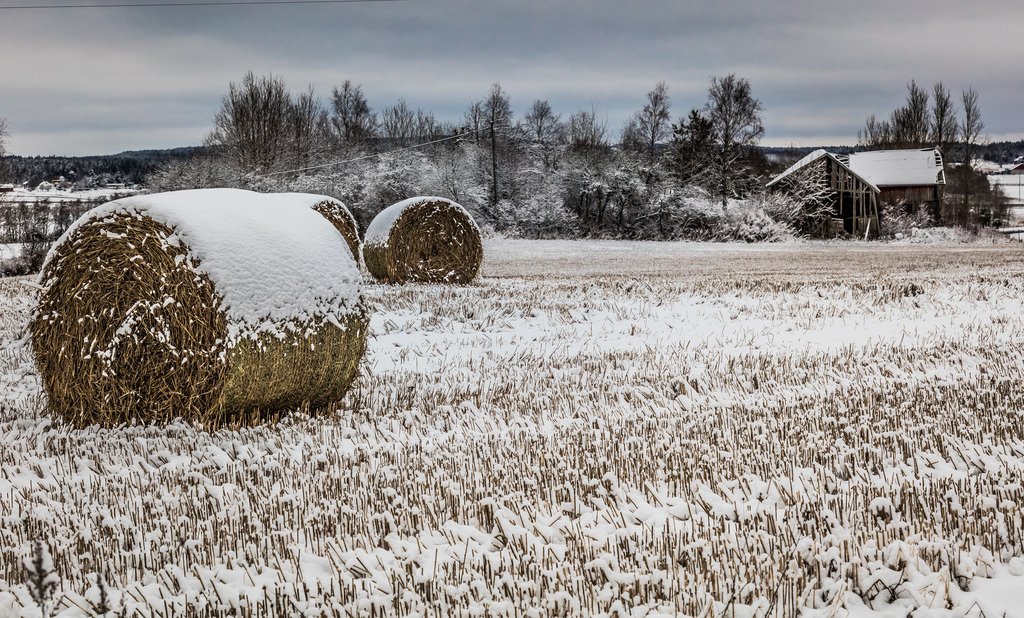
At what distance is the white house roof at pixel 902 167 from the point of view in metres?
55.6

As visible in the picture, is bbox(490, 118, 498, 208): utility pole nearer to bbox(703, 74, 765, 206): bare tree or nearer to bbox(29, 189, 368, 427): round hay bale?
bbox(703, 74, 765, 206): bare tree

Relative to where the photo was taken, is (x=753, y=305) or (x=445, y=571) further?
(x=753, y=305)

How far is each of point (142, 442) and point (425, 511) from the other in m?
2.51

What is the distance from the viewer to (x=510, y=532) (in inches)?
147

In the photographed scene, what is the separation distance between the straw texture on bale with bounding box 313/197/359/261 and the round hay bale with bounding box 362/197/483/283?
10.9 inches

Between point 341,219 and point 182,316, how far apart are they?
1142 cm

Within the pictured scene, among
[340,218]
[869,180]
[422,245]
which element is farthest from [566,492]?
[869,180]

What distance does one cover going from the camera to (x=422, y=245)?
54.5ft

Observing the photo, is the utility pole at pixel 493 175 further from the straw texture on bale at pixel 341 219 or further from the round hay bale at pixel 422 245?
the round hay bale at pixel 422 245

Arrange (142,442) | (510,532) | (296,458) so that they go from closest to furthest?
(510,532) → (296,458) → (142,442)

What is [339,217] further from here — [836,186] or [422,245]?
[836,186]

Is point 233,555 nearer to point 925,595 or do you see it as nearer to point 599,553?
point 599,553

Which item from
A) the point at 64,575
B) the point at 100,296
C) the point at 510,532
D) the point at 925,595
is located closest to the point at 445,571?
the point at 510,532

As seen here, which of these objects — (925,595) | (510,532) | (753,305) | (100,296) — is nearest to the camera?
(925,595)
